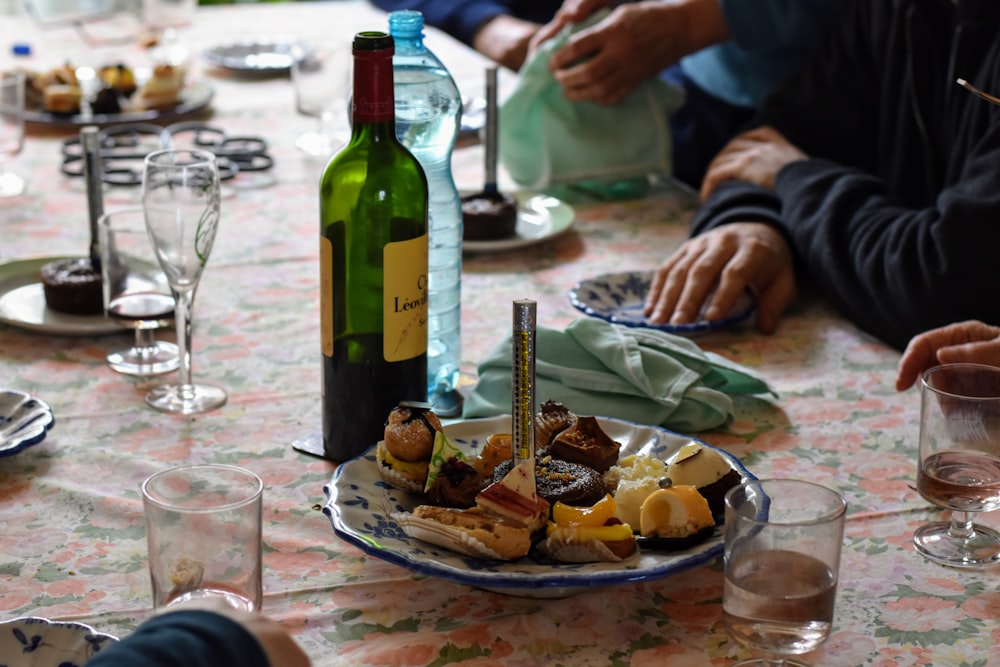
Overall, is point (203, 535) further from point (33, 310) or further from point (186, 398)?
point (33, 310)

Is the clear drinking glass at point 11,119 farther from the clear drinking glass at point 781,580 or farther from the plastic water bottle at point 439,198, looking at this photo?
the clear drinking glass at point 781,580

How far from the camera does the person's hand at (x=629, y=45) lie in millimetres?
1772

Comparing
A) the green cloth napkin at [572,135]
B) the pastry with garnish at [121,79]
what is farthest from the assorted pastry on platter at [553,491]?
the pastry with garnish at [121,79]

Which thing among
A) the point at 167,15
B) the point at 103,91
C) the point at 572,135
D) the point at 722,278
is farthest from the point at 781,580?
the point at 167,15

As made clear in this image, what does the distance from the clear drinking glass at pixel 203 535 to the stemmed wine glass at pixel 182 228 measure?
38 cm

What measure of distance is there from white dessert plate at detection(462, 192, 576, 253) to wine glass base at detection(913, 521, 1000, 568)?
748mm

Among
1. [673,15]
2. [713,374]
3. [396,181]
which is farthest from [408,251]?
[673,15]

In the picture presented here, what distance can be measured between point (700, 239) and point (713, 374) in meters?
0.32

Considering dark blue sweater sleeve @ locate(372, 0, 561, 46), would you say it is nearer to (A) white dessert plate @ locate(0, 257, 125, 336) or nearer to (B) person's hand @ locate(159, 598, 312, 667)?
(A) white dessert plate @ locate(0, 257, 125, 336)

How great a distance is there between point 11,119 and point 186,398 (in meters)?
0.92

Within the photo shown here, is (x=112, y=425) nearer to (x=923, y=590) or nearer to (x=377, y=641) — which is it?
(x=377, y=641)

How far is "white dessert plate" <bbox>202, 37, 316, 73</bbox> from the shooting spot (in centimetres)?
242

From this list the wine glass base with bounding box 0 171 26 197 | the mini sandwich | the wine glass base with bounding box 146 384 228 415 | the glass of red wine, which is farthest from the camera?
the wine glass base with bounding box 0 171 26 197

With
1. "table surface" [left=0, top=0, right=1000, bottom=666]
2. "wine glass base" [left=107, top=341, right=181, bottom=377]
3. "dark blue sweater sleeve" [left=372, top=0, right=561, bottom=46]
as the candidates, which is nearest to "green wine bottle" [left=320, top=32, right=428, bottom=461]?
"table surface" [left=0, top=0, right=1000, bottom=666]
